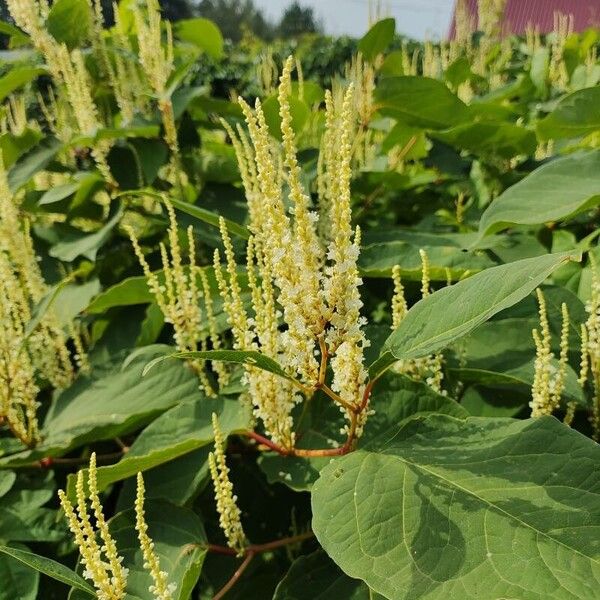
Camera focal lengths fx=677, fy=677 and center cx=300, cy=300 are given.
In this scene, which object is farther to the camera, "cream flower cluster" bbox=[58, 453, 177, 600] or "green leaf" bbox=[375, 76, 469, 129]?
"green leaf" bbox=[375, 76, 469, 129]

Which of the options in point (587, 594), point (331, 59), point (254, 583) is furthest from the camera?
point (331, 59)

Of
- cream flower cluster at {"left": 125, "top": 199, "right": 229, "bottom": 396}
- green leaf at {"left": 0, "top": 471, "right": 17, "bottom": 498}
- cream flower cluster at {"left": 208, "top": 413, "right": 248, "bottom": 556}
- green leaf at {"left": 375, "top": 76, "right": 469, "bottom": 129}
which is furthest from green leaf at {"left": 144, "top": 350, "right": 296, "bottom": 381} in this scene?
green leaf at {"left": 375, "top": 76, "right": 469, "bottom": 129}

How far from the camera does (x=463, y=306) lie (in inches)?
36.0

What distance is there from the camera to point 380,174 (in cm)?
207

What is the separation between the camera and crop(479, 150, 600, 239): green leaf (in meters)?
1.44

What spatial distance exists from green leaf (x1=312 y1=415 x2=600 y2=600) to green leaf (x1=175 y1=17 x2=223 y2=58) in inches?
88.4

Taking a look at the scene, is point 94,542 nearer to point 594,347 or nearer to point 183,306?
point 183,306

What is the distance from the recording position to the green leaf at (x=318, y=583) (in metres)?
1.09

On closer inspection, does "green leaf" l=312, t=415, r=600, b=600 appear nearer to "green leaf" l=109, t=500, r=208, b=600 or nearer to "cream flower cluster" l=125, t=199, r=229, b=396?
"green leaf" l=109, t=500, r=208, b=600

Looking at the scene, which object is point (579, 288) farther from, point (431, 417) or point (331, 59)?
point (331, 59)

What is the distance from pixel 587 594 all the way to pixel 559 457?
0.71 feet

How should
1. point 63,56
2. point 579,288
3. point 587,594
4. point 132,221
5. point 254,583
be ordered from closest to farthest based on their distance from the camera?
1. point 587,594
2. point 254,583
3. point 579,288
4. point 63,56
5. point 132,221

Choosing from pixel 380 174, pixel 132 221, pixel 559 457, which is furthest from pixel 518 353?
pixel 132 221

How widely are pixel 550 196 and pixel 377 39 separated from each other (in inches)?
42.1
